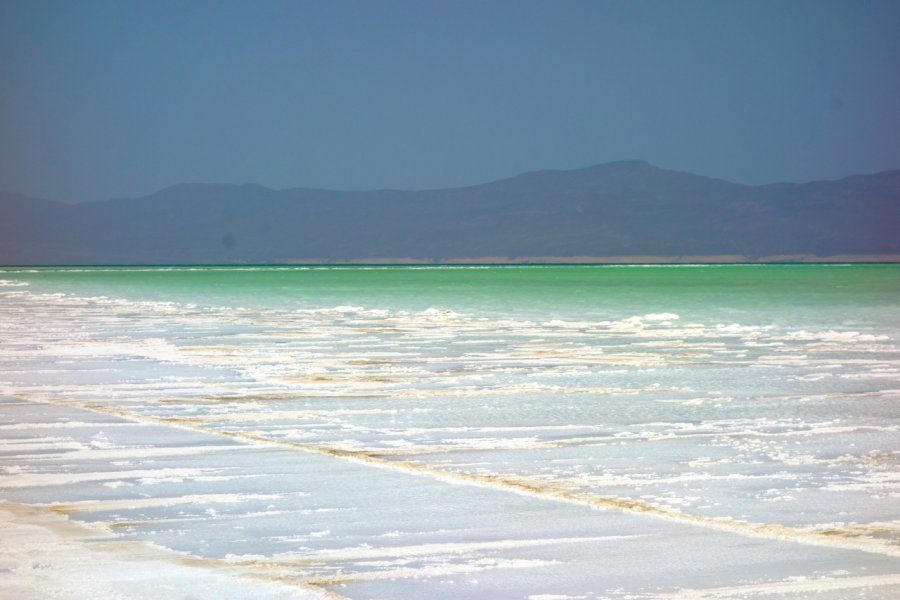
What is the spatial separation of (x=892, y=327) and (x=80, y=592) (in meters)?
25.2

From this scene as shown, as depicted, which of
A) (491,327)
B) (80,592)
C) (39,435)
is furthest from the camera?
(491,327)

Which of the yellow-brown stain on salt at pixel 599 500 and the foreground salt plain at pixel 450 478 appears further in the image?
the yellow-brown stain on salt at pixel 599 500

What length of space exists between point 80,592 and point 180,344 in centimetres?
1662

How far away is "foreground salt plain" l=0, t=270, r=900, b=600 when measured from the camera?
17.7 ft

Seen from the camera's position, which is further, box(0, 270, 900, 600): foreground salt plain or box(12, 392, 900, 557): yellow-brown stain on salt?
box(12, 392, 900, 557): yellow-brown stain on salt

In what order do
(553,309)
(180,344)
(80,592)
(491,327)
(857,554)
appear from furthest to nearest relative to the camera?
(553,309) < (491,327) < (180,344) < (857,554) < (80,592)

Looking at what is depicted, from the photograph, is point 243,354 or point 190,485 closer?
point 190,485

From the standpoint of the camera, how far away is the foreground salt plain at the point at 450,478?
213 inches

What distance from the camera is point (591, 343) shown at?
21969 mm

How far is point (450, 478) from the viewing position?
779cm

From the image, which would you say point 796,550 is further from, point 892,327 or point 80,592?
point 892,327

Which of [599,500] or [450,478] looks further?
[450,478]

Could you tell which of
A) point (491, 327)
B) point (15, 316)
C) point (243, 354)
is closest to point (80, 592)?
point (243, 354)

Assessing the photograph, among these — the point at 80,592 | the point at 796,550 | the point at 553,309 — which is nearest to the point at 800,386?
the point at 796,550
